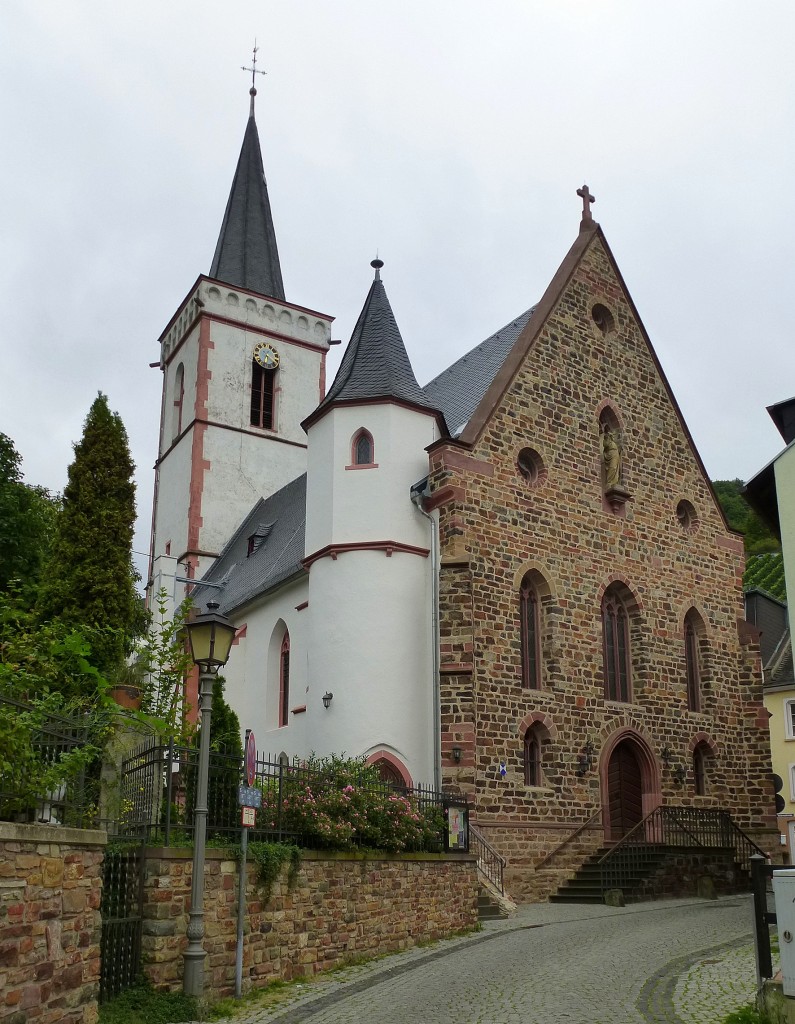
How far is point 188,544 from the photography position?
3538cm

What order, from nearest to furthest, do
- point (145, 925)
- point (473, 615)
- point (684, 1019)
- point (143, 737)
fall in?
point (684, 1019)
point (145, 925)
point (143, 737)
point (473, 615)

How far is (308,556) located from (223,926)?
12263mm

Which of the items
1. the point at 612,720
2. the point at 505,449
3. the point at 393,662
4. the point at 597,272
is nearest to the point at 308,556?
the point at 393,662

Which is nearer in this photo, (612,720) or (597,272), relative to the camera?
(612,720)

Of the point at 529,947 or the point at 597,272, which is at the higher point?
the point at 597,272

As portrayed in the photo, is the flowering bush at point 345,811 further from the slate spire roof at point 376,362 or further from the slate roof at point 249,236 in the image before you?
the slate roof at point 249,236

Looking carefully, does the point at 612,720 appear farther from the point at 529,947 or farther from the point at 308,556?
the point at 529,947

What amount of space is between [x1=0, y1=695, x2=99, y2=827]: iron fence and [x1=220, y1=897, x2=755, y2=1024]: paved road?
2.52 m

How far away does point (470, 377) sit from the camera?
26250 mm

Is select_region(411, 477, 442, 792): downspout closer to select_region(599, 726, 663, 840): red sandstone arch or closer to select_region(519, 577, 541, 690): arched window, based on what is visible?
select_region(519, 577, 541, 690): arched window

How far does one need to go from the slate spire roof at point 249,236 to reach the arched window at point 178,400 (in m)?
3.71

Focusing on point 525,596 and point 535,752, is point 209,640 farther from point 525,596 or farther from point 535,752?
point 525,596

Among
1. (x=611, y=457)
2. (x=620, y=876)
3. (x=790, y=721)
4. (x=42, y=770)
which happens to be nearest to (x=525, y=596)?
(x=611, y=457)

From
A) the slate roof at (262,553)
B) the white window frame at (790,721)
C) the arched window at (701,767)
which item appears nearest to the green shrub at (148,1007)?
the slate roof at (262,553)
